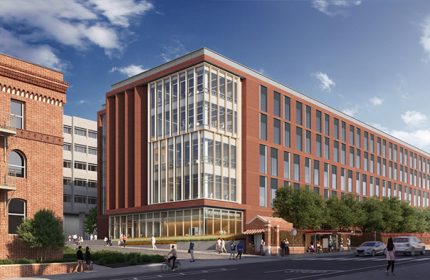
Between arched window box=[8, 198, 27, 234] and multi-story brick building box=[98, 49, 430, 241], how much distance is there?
30.7 metres

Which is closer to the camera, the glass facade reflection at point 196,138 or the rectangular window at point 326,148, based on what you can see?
the glass facade reflection at point 196,138

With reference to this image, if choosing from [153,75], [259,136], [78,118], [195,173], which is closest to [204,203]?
[195,173]

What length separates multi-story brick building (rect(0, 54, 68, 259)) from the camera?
34031mm

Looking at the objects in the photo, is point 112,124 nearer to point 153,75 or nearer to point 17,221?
point 153,75

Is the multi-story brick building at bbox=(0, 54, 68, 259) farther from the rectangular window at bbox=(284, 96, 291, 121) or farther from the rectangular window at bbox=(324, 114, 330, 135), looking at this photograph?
the rectangular window at bbox=(324, 114, 330, 135)

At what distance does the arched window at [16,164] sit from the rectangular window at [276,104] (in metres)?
45.5

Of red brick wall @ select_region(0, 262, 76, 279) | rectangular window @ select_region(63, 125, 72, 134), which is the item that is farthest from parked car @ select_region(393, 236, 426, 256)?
rectangular window @ select_region(63, 125, 72, 134)

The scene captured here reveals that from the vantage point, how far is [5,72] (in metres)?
34.4

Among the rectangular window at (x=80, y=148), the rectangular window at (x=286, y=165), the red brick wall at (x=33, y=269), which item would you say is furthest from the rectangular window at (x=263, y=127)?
the rectangular window at (x=80, y=148)

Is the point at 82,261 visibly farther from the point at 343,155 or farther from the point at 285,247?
the point at 343,155

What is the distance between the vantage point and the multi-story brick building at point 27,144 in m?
34.0

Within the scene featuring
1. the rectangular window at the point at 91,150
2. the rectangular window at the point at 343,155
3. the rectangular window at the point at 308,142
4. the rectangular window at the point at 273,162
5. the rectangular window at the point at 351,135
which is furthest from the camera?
the rectangular window at the point at 91,150

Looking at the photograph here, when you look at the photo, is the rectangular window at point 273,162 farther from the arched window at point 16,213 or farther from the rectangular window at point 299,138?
the arched window at point 16,213

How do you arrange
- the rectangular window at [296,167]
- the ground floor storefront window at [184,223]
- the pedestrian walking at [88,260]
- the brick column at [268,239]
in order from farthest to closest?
the rectangular window at [296,167] → the ground floor storefront window at [184,223] → the brick column at [268,239] → the pedestrian walking at [88,260]
